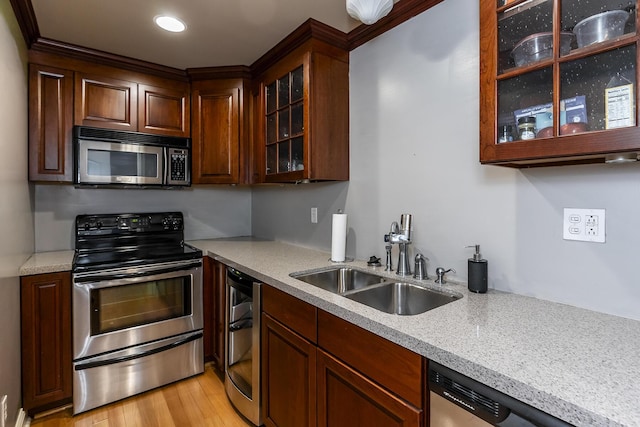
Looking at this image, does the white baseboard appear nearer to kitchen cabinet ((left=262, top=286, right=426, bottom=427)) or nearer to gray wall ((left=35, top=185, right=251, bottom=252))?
gray wall ((left=35, top=185, right=251, bottom=252))

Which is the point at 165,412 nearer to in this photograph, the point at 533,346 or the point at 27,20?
the point at 533,346

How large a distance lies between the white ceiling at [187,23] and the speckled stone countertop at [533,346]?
1498 millimetres

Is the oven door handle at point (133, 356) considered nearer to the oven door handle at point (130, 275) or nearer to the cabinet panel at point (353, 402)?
the oven door handle at point (130, 275)

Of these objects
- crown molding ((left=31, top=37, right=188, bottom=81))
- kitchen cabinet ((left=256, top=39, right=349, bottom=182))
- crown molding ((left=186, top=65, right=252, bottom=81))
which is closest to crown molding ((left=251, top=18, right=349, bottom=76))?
kitchen cabinet ((left=256, top=39, right=349, bottom=182))

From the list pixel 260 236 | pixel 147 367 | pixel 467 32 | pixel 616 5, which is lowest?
pixel 147 367

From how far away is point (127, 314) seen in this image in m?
2.10

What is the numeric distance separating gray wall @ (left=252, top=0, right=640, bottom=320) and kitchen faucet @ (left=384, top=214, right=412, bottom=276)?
10cm

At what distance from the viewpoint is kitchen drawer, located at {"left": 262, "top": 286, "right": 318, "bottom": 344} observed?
1375 millimetres

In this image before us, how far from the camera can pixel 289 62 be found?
2.14 meters

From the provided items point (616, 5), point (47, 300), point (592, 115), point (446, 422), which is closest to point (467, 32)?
point (616, 5)

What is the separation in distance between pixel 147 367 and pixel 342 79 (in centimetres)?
226

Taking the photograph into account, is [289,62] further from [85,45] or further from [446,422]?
[446,422]

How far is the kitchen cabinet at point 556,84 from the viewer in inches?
35.3

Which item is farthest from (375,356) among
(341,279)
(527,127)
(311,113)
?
(311,113)
